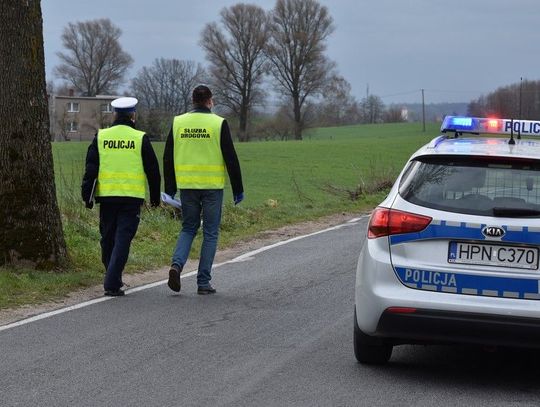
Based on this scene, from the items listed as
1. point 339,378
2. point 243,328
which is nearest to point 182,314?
point 243,328

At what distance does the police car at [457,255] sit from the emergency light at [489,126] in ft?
3.81

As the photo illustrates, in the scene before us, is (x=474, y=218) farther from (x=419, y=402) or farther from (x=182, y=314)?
(x=182, y=314)

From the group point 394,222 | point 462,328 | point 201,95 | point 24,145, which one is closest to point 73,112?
point 24,145

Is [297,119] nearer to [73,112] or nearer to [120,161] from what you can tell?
[73,112]

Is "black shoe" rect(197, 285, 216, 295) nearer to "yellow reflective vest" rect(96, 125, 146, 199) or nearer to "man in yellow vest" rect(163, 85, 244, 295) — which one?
"man in yellow vest" rect(163, 85, 244, 295)

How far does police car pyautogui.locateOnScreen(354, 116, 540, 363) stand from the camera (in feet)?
18.9

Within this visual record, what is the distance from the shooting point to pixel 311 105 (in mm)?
103875

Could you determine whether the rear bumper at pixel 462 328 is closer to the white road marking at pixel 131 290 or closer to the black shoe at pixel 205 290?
the white road marking at pixel 131 290

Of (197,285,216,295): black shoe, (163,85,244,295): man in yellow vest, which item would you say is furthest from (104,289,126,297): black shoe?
(197,285,216,295): black shoe

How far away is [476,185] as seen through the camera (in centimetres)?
605

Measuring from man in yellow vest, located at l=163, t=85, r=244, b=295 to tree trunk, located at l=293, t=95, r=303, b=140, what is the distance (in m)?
94.0

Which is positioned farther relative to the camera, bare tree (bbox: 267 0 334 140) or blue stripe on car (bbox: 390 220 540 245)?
bare tree (bbox: 267 0 334 140)

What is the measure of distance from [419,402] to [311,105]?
9897cm

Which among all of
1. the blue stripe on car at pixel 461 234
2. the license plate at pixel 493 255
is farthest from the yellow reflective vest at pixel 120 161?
the license plate at pixel 493 255
